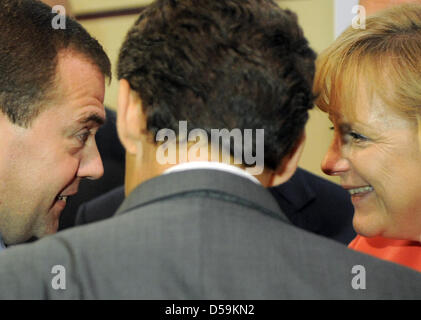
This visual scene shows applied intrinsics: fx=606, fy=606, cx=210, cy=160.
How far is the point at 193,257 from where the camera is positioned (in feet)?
2.24

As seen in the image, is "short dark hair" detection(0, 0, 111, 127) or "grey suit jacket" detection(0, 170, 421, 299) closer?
"grey suit jacket" detection(0, 170, 421, 299)

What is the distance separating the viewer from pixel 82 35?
4.51 ft

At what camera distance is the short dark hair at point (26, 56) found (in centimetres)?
124

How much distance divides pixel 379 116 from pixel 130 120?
1.94ft

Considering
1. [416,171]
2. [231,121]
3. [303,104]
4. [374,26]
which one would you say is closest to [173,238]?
[231,121]

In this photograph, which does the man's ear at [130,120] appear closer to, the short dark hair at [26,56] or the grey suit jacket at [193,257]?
the grey suit jacket at [193,257]

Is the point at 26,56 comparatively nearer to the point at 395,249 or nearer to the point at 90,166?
the point at 90,166

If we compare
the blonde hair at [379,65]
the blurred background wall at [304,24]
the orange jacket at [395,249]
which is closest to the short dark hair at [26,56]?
the blonde hair at [379,65]

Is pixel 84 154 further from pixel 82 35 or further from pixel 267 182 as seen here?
pixel 267 182

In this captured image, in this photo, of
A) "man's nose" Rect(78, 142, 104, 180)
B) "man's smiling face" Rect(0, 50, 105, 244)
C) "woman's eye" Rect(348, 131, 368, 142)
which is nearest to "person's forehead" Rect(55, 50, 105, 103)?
"man's smiling face" Rect(0, 50, 105, 244)

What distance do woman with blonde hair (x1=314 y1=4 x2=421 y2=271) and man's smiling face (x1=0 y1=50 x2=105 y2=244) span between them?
1.69 ft

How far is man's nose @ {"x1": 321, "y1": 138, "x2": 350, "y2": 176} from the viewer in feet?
4.33

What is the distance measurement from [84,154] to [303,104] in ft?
2.27

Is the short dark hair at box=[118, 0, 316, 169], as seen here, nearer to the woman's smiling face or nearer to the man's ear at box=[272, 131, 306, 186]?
the man's ear at box=[272, 131, 306, 186]
